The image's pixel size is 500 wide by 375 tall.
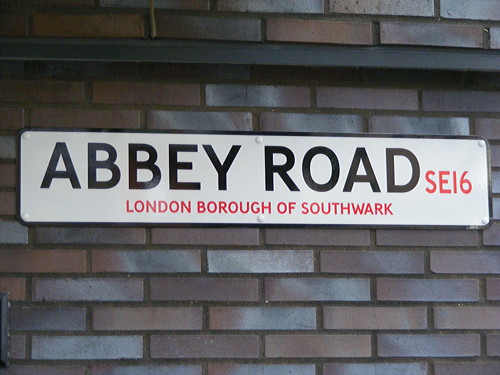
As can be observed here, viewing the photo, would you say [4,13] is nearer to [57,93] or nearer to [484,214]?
[57,93]

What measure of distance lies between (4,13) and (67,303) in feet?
2.85

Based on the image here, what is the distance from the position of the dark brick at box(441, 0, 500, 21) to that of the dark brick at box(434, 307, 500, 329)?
91 cm

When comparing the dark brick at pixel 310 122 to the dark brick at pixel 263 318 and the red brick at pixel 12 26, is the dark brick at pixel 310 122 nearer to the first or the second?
the dark brick at pixel 263 318

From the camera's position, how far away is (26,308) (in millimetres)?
2314

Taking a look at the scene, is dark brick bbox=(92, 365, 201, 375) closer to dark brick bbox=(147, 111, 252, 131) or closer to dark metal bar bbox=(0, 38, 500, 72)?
dark brick bbox=(147, 111, 252, 131)

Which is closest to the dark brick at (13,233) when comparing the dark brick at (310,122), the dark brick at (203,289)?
the dark brick at (203,289)

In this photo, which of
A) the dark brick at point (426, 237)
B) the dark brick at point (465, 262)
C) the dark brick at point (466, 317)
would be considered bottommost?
the dark brick at point (466, 317)

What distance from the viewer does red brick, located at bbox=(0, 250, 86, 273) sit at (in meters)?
2.32

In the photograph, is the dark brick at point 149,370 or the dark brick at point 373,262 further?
the dark brick at point 373,262

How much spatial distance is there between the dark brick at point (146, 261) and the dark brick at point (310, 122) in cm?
45

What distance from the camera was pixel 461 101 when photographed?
8.30 feet

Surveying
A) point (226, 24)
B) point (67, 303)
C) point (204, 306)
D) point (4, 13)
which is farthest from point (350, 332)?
point (4, 13)

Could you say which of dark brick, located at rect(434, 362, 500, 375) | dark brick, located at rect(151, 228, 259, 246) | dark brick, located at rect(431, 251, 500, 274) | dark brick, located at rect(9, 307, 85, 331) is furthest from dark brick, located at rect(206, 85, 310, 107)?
dark brick, located at rect(434, 362, 500, 375)

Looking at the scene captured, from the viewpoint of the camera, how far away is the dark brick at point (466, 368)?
8.00 ft
